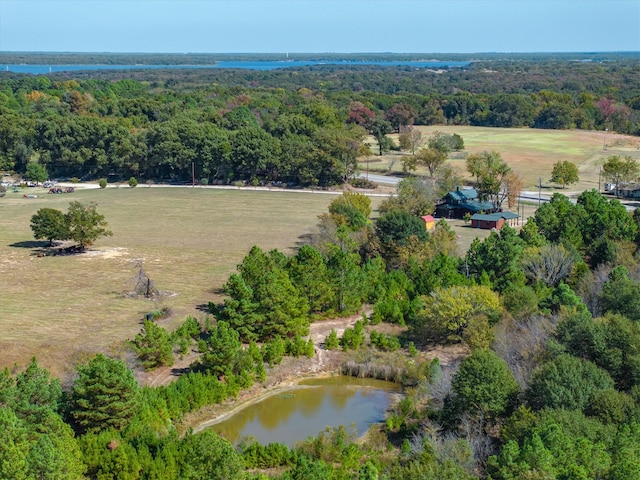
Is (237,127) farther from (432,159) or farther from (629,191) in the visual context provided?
(629,191)

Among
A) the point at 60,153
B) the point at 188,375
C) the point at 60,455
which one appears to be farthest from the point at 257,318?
the point at 60,153

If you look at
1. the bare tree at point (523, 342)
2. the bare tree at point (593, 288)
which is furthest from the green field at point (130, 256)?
the bare tree at point (593, 288)

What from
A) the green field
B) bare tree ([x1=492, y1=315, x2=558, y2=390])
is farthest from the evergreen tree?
bare tree ([x1=492, y1=315, x2=558, y2=390])

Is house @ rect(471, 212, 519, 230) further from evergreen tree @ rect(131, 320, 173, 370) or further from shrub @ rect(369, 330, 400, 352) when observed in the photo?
evergreen tree @ rect(131, 320, 173, 370)

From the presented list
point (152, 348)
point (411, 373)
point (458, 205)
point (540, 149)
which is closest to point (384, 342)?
point (411, 373)

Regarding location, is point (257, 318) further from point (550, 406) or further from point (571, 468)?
point (571, 468)

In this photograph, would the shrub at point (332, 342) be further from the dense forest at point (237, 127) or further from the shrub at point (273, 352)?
the dense forest at point (237, 127)
